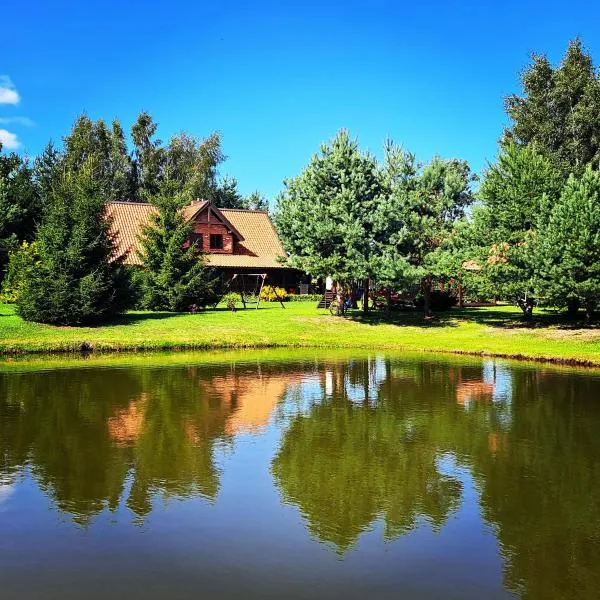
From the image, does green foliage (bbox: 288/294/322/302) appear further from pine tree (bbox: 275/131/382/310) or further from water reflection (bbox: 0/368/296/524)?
water reflection (bbox: 0/368/296/524)

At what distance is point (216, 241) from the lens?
58.6 meters

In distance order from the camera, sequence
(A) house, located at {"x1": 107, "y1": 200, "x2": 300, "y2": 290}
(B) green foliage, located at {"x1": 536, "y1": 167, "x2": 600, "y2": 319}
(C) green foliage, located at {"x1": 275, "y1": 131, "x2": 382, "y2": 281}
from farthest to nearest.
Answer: (A) house, located at {"x1": 107, "y1": 200, "x2": 300, "y2": 290} < (C) green foliage, located at {"x1": 275, "y1": 131, "x2": 382, "y2": 281} < (B) green foliage, located at {"x1": 536, "y1": 167, "x2": 600, "y2": 319}

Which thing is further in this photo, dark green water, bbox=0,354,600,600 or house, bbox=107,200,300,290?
house, bbox=107,200,300,290

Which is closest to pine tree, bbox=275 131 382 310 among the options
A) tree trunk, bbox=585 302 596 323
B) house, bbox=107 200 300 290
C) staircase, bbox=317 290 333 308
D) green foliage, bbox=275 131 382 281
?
green foliage, bbox=275 131 382 281

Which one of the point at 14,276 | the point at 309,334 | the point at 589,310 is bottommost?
the point at 309,334

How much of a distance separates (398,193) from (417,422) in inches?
1028

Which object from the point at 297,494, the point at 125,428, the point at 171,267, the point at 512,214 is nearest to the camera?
the point at 297,494

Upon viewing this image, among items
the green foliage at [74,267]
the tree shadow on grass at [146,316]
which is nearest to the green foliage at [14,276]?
the green foliage at [74,267]

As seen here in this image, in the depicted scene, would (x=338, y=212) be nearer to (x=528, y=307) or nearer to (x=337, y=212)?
(x=337, y=212)

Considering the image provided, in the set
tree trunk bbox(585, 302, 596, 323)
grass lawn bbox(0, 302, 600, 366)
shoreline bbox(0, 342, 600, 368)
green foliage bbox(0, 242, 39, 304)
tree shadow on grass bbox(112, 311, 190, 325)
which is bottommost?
shoreline bbox(0, 342, 600, 368)

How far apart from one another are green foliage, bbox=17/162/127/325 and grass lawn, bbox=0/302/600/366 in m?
1.11

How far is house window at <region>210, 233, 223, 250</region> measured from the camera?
191ft

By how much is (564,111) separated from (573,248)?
968 inches

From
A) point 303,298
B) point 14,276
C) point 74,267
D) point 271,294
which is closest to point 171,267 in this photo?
point 74,267
